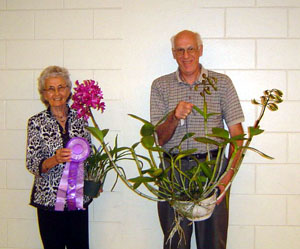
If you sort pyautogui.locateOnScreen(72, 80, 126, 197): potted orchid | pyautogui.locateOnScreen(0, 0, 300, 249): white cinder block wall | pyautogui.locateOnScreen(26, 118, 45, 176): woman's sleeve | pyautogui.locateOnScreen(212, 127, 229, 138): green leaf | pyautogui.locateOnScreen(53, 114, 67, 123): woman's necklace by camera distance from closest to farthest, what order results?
pyautogui.locateOnScreen(212, 127, 229, 138): green leaf, pyautogui.locateOnScreen(72, 80, 126, 197): potted orchid, pyautogui.locateOnScreen(26, 118, 45, 176): woman's sleeve, pyautogui.locateOnScreen(53, 114, 67, 123): woman's necklace, pyautogui.locateOnScreen(0, 0, 300, 249): white cinder block wall

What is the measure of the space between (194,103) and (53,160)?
2.58 feet

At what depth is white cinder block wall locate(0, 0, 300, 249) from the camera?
198cm

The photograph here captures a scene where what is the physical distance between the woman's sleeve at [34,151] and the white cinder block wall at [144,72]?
1.45 ft

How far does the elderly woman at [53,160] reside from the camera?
1672 millimetres

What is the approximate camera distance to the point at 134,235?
208cm

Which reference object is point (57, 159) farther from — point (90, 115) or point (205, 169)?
point (205, 169)

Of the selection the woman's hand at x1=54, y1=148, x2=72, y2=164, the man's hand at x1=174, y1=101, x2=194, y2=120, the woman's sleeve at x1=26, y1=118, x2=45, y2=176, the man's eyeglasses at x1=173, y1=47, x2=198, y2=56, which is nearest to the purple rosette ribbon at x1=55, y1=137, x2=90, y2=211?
the woman's hand at x1=54, y1=148, x2=72, y2=164

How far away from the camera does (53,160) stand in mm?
1610

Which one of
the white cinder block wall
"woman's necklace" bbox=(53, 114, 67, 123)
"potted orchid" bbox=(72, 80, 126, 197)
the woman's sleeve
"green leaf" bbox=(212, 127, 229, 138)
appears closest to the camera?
"green leaf" bbox=(212, 127, 229, 138)

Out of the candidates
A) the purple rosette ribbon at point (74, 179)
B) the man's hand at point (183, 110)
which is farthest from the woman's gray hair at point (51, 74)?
the man's hand at point (183, 110)

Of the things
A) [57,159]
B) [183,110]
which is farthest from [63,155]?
[183,110]

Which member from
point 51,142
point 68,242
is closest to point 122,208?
point 68,242

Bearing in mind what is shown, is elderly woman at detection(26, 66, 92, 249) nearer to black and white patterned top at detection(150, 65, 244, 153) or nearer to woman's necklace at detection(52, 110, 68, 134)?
woman's necklace at detection(52, 110, 68, 134)

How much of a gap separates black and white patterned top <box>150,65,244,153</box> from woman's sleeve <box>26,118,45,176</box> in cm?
61
